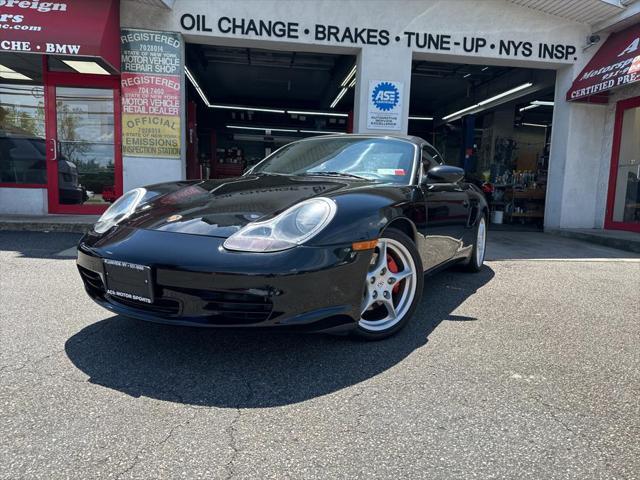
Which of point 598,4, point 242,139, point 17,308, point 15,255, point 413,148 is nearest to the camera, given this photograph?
point 17,308

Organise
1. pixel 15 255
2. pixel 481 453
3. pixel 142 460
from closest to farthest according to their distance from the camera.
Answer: pixel 142 460
pixel 481 453
pixel 15 255

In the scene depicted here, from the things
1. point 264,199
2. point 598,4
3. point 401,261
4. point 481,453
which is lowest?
point 481,453

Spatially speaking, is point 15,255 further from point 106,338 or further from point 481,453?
point 481,453

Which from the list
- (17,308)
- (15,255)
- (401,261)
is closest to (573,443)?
(401,261)

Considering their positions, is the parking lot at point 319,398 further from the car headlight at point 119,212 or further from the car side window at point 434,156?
the car side window at point 434,156

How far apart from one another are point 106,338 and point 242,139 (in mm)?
18422

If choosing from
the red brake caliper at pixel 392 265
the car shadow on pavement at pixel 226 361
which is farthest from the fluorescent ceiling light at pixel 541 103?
the car shadow on pavement at pixel 226 361

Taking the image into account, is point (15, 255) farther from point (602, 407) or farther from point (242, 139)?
point (242, 139)

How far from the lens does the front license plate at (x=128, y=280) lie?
230 cm

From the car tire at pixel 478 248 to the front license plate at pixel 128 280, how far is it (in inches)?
136

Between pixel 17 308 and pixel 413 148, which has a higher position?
pixel 413 148

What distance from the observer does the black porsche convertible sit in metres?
2.25

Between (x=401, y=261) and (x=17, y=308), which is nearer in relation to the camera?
(x=401, y=261)

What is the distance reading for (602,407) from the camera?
218cm
